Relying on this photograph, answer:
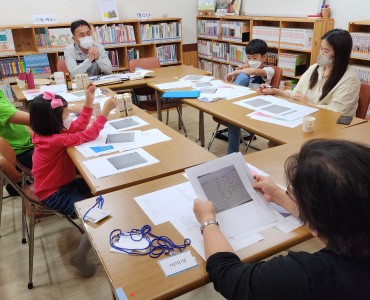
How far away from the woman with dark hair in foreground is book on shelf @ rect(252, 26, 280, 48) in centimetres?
379

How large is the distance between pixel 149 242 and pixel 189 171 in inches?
10.8

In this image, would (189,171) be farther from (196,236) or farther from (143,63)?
(143,63)

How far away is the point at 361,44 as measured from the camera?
132 inches

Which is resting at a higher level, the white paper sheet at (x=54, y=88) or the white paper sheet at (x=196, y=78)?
the white paper sheet at (x=196, y=78)

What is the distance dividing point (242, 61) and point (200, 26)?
121 cm

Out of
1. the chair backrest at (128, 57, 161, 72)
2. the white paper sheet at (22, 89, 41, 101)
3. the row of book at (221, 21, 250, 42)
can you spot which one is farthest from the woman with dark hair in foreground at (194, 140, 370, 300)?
the row of book at (221, 21, 250, 42)

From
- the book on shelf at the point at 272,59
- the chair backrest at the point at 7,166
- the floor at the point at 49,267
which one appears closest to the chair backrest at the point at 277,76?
the book on shelf at the point at 272,59

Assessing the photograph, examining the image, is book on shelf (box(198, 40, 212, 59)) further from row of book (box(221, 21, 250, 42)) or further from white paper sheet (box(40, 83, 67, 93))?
white paper sheet (box(40, 83, 67, 93))

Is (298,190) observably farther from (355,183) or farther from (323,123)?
(323,123)

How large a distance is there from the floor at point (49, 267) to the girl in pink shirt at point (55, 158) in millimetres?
119

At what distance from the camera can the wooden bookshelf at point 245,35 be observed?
12.6ft

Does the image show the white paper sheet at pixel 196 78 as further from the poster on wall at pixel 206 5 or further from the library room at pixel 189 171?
the poster on wall at pixel 206 5

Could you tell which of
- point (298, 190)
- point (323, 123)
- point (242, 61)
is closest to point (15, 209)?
point (323, 123)

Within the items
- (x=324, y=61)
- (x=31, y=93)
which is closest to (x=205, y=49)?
(x=31, y=93)
